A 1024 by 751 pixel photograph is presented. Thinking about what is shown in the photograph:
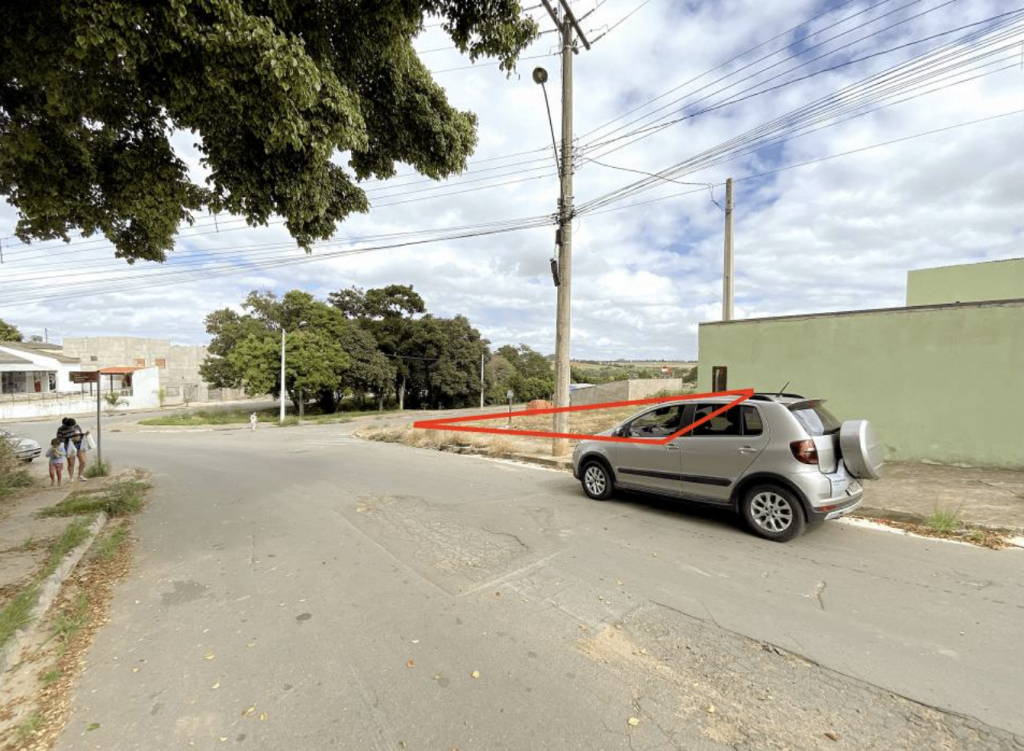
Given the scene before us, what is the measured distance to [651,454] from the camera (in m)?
6.28

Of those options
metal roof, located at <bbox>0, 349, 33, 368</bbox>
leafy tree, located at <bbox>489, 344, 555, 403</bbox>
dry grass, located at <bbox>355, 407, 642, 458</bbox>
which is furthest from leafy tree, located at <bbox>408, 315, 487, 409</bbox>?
metal roof, located at <bbox>0, 349, 33, 368</bbox>

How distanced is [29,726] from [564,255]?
10511 millimetres

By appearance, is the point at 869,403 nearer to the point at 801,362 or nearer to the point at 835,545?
the point at 801,362

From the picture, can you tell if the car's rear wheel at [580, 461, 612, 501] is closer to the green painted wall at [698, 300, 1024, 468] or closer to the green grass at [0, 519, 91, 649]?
the green painted wall at [698, 300, 1024, 468]

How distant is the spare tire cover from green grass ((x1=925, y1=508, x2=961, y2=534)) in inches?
42.3

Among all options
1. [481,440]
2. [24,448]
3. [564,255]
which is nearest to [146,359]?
[24,448]

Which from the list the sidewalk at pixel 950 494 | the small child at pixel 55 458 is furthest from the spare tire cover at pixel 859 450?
the small child at pixel 55 458

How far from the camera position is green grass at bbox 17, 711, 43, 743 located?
248 centimetres

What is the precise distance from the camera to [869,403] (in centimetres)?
899

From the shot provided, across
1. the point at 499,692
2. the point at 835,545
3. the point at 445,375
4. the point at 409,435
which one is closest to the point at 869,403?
the point at 835,545

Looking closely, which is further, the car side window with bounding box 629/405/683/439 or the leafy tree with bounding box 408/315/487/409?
the leafy tree with bounding box 408/315/487/409

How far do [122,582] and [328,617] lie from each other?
2560 millimetres

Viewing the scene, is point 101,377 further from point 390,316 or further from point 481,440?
point 481,440

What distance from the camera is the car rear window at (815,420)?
5.16m
